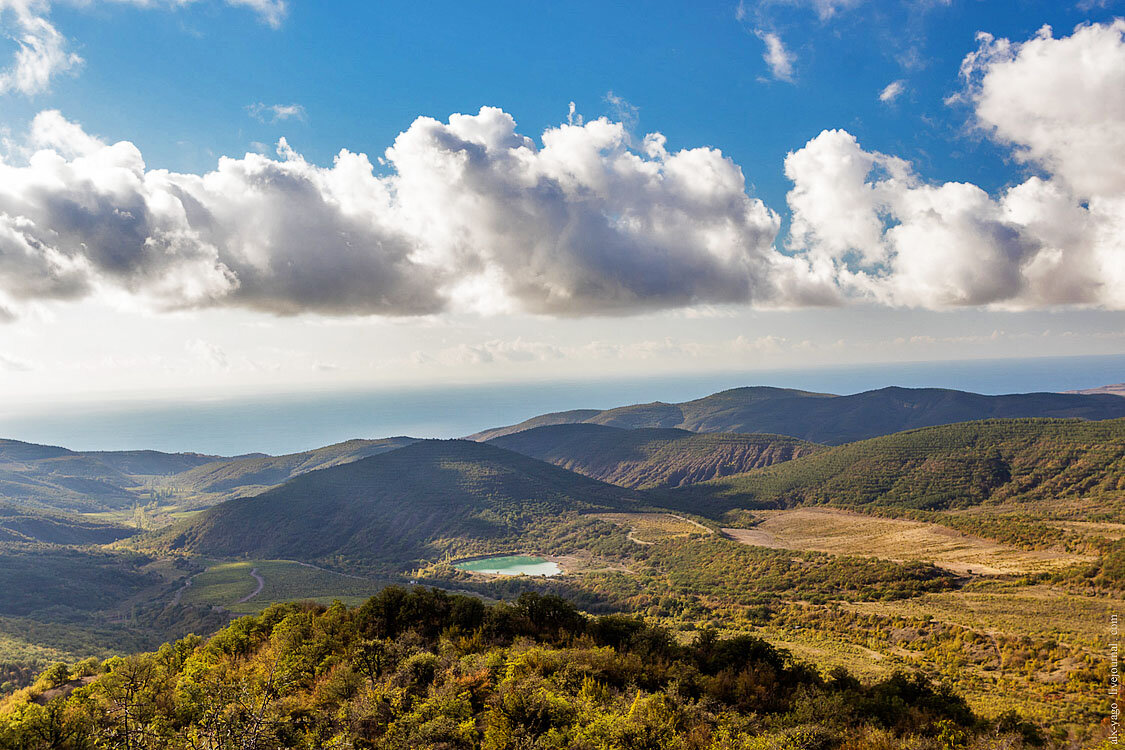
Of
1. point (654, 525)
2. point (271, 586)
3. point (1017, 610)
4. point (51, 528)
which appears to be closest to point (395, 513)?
point (271, 586)

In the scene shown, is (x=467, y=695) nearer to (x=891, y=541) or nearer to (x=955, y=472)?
(x=891, y=541)

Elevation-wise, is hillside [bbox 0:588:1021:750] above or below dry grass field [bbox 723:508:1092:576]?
above

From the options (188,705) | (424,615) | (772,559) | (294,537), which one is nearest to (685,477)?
(772,559)

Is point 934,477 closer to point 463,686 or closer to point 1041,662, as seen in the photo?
point 1041,662

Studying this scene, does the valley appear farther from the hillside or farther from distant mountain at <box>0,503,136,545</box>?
the hillside

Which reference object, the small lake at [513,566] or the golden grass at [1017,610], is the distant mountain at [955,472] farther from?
the golden grass at [1017,610]

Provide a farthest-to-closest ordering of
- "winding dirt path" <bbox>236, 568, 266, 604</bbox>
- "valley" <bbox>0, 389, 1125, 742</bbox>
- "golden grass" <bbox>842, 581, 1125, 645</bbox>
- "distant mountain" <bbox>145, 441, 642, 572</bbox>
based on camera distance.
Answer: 1. "distant mountain" <bbox>145, 441, 642, 572</bbox>
2. "winding dirt path" <bbox>236, 568, 266, 604</bbox>
3. "valley" <bbox>0, 389, 1125, 742</bbox>
4. "golden grass" <bbox>842, 581, 1125, 645</bbox>

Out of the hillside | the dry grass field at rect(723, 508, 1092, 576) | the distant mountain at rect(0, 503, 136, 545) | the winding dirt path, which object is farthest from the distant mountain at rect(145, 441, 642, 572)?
the hillside

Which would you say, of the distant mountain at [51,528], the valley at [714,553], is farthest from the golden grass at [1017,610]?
the distant mountain at [51,528]
